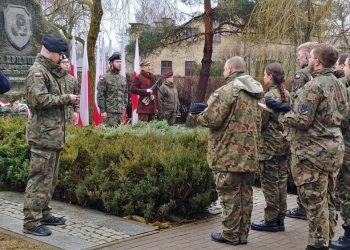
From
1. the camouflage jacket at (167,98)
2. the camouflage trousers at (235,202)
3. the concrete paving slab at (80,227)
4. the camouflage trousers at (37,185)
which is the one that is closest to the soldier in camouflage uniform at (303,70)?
the camouflage trousers at (235,202)

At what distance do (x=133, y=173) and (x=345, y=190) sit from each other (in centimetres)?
243

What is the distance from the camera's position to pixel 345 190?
6.12m

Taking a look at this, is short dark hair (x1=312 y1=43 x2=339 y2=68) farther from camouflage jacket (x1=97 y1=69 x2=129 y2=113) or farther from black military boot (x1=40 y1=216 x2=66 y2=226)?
camouflage jacket (x1=97 y1=69 x2=129 y2=113)

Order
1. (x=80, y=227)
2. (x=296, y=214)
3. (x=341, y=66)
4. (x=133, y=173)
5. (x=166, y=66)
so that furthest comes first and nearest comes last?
(x=166, y=66), (x=296, y=214), (x=341, y=66), (x=133, y=173), (x=80, y=227)

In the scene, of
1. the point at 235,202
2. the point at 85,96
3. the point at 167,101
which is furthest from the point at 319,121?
the point at 85,96

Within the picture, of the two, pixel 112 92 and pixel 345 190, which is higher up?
pixel 112 92

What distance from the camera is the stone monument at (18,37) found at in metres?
11.2

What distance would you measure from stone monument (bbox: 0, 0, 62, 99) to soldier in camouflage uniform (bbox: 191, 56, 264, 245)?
662 cm

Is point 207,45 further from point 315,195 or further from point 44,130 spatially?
point 315,195

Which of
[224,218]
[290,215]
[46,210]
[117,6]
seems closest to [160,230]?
[224,218]

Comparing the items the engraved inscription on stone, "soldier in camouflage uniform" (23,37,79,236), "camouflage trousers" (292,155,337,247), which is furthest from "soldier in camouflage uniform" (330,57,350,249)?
the engraved inscription on stone

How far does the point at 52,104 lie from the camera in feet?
18.7

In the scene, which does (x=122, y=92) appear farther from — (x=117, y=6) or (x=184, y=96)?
(x=184, y=96)

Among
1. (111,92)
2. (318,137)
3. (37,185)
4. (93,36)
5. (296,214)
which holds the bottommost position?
(296,214)
